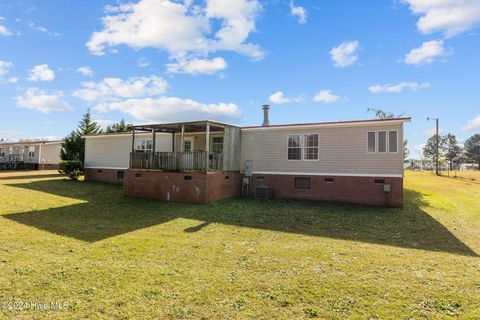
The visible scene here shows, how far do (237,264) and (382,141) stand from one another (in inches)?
387

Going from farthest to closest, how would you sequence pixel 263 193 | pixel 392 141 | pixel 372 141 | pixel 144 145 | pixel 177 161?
pixel 144 145 → pixel 263 193 → pixel 177 161 → pixel 372 141 → pixel 392 141

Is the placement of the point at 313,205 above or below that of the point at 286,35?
below

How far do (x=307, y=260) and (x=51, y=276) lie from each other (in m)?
4.72

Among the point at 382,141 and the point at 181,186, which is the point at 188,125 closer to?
the point at 181,186

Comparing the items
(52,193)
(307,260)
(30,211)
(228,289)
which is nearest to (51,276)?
(228,289)

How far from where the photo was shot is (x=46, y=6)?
10.8 m

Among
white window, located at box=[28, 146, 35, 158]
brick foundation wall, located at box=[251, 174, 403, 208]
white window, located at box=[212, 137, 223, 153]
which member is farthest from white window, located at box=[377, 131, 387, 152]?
white window, located at box=[28, 146, 35, 158]

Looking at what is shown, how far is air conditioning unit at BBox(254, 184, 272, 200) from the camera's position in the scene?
1470cm

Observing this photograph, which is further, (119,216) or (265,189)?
(265,189)

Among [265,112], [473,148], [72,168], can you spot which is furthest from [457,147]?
[72,168]

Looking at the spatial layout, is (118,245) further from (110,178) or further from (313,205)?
(110,178)

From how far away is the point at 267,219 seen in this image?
34.2 feet

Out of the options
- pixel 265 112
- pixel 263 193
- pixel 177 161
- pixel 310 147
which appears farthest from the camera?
pixel 265 112

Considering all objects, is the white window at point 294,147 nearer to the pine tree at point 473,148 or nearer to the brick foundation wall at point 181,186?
the brick foundation wall at point 181,186
